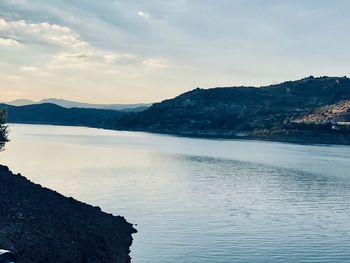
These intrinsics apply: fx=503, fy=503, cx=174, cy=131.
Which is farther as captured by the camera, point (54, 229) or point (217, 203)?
point (217, 203)

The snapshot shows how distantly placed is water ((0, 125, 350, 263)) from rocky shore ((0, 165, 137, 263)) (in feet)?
9.21

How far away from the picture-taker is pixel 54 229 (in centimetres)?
4547

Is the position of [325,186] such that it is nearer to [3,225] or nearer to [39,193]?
[39,193]

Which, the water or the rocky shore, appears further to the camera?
the water

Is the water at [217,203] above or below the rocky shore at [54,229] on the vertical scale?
below

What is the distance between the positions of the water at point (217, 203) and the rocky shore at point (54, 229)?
281cm

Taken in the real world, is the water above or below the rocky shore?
below

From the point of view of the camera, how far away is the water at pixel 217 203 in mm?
53469

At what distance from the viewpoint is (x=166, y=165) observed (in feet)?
505

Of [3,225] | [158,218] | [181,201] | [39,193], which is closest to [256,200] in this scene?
[181,201]

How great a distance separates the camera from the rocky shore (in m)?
38.2

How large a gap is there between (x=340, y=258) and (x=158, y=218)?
25.1m

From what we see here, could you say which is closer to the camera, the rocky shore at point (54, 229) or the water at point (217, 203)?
the rocky shore at point (54, 229)

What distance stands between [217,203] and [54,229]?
137ft
